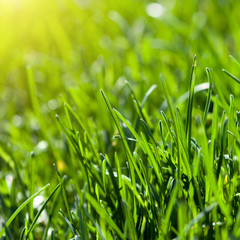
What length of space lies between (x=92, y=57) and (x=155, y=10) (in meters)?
0.41

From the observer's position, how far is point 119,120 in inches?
53.4

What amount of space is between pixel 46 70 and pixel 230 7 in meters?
1.03

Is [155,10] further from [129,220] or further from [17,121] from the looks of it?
[129,220]

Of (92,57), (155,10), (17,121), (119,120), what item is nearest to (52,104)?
(17,121)

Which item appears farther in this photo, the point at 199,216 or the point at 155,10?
the point at 155,10

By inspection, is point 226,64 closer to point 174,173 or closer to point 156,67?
point 156,67

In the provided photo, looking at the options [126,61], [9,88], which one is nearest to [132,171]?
[126,61]

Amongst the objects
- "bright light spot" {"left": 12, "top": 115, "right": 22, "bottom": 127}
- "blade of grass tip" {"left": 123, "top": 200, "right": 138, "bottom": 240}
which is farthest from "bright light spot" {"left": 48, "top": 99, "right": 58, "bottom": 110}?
"blade of grass tip" {"left": 123, "top": 200, "right": 138, "bottom": 240}

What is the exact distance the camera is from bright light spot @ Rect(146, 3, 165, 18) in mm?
1988

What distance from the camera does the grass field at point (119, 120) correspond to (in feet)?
2.82

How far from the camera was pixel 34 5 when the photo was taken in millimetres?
2730

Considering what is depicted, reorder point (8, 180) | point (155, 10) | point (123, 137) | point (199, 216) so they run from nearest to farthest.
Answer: point (199, 216), point (123, 137), point (8, 180), point (155, 10)

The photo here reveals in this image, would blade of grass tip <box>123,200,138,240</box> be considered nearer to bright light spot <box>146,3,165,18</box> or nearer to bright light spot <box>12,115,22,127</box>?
bright light spot <box>12,115,22,127</box>

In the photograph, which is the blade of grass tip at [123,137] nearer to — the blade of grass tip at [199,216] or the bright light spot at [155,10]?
the blade of grass tip at [199,216]
